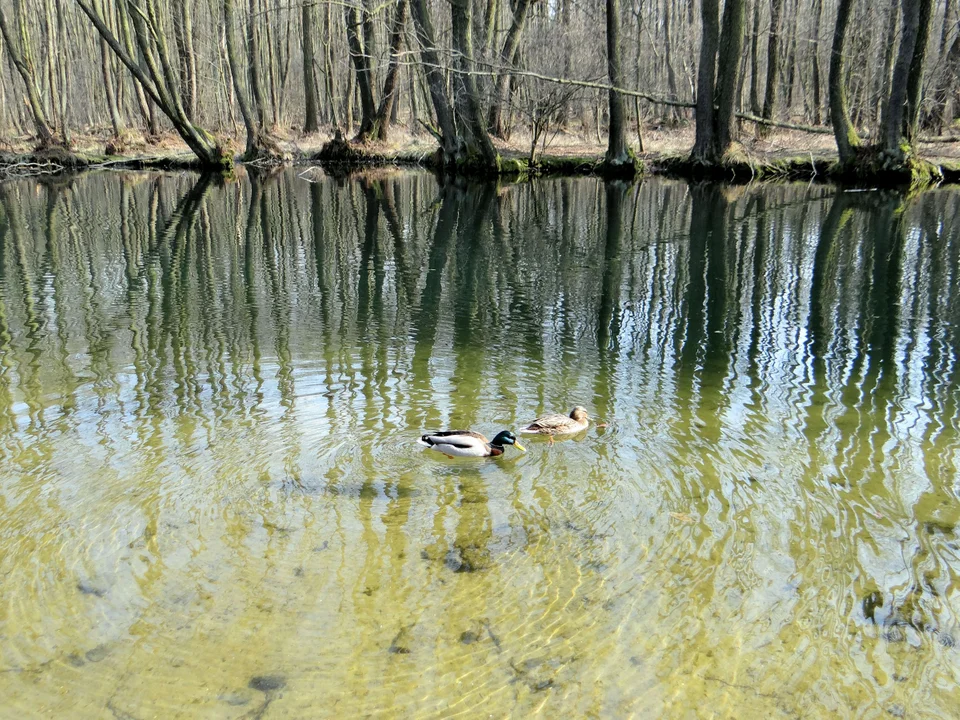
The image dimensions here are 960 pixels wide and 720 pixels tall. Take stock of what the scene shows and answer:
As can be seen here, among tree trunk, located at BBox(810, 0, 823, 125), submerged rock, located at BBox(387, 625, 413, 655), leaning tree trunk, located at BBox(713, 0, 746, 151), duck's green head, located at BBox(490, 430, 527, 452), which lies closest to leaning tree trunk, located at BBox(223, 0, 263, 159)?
leaning tree trunk, located at BBox(713, 0, 746, 151)

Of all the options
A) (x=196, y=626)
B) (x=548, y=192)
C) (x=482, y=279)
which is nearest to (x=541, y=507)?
(x=196, y=626)

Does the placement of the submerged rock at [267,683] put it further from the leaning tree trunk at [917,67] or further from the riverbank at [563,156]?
the riverbank at [563,156]

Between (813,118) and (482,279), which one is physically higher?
(813,118)

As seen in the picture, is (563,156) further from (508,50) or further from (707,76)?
(707,76)

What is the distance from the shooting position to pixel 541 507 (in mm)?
4652

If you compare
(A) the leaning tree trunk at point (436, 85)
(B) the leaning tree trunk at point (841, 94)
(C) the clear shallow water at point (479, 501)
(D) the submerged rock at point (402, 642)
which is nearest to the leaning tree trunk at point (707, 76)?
(B) the leaning tree trunk at point (841, 94)

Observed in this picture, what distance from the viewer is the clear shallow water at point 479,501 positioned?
10.7 feet

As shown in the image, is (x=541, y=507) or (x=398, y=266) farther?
(x=398, y=266)

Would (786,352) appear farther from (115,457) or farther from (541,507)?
(115,457)

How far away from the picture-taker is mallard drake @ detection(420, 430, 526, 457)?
4957 mm

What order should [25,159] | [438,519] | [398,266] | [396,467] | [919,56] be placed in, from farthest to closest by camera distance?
[25,159]
[919,56]
[398,266]
[396,467]
[438,519]

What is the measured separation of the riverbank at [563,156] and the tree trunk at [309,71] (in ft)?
2.14

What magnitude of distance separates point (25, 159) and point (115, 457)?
29053 mm

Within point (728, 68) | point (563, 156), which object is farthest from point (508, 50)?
point (728, 68)
